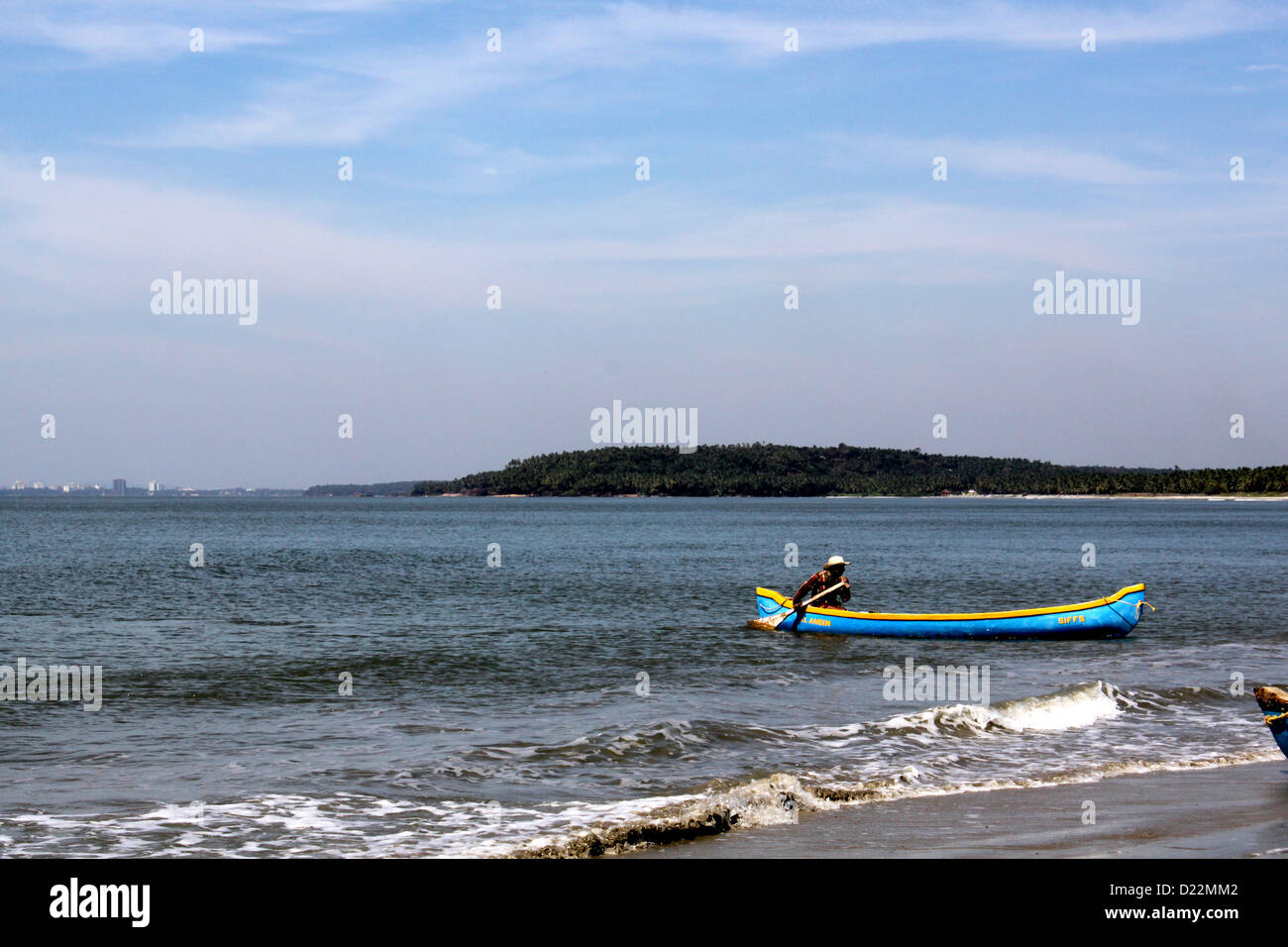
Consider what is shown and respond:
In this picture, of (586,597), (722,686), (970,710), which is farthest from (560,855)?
(586,597)

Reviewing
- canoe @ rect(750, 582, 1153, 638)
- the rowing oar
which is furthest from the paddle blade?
canoe @ rect(750, 582, 1153, 638)

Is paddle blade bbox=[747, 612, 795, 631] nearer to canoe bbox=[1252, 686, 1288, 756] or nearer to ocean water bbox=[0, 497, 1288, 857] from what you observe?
ocean water bbox=[0, 497, 1288, 857]

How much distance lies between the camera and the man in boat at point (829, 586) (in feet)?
104

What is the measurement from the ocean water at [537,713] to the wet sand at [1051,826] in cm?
55

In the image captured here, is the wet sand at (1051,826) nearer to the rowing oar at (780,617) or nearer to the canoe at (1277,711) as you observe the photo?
the canoe at (1277,711)

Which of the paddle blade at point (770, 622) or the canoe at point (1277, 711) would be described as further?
the paddle blade at point (770, 622)

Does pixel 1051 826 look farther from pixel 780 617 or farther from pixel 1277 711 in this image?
pixel 780 617

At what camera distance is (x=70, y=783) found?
46.8 ft

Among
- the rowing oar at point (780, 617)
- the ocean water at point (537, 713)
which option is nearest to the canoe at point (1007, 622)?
the rowing oar at point (780, 617)

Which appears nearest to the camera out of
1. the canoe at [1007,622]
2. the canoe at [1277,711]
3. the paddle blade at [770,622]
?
the canoe at [1277,711]
